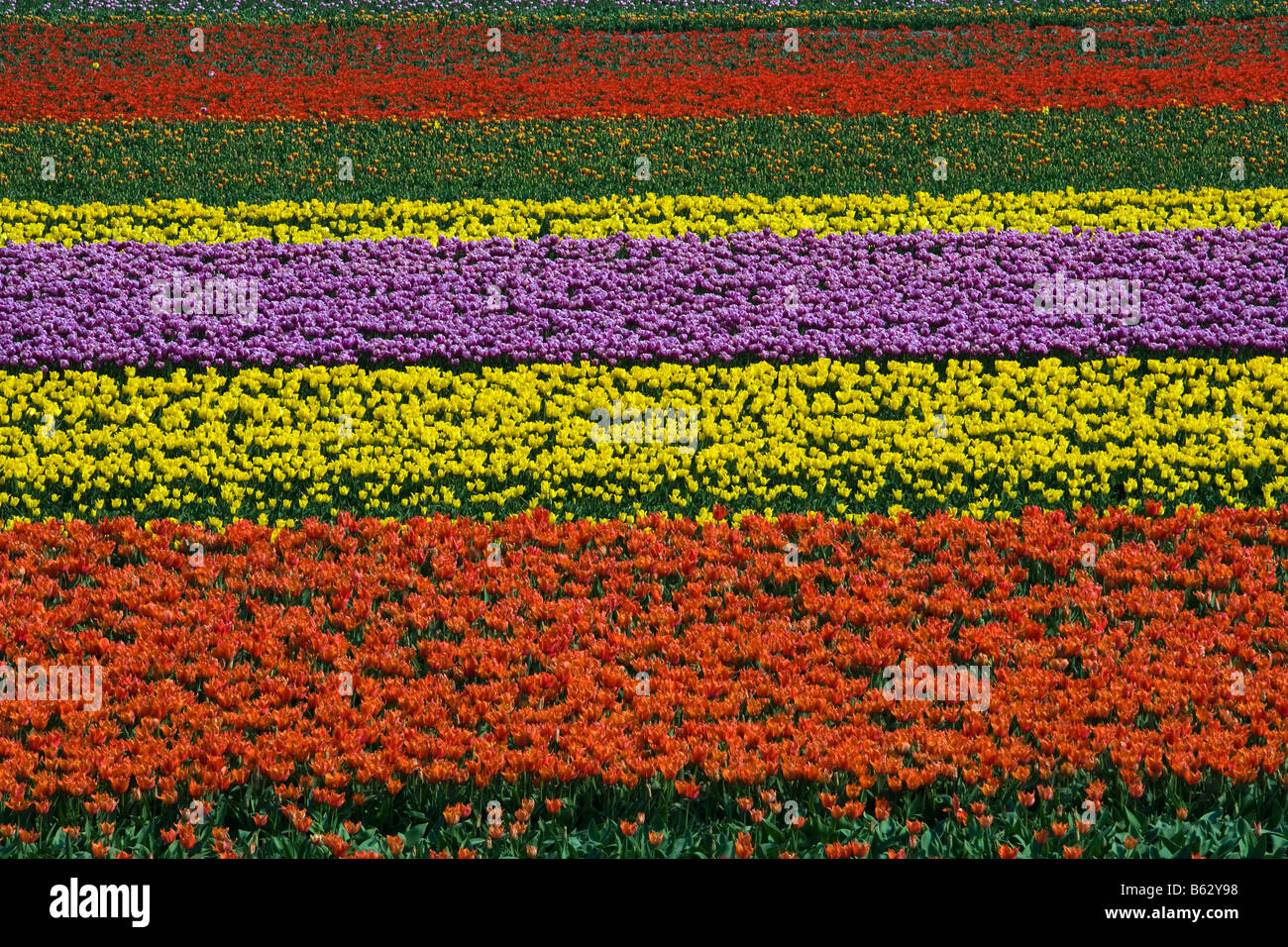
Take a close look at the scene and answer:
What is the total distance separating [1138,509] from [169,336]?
903 centimetres

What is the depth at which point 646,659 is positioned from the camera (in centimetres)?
676

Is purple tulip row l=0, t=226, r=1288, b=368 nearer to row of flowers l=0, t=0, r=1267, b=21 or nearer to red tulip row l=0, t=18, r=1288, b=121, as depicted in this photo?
red tulip row l=0, t=18, r=1288, b=121

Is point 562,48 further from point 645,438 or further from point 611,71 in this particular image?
point 645,438

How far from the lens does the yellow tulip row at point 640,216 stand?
15.2 metres

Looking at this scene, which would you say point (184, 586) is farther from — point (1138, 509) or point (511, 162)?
point (511, 162)

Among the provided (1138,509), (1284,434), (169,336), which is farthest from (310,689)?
(1284,434)

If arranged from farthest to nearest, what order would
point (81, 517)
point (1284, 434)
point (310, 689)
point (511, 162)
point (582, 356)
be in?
point (511, 162) < point (582, 356) < point (1284, 434) < point (81, 517) < point (310, 689)

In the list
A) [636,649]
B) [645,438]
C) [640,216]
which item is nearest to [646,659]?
[636,649]

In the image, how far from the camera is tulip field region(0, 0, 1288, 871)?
563cm

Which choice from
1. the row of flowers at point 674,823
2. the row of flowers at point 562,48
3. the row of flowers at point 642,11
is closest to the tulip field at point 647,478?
the row of flowers at point 674,823

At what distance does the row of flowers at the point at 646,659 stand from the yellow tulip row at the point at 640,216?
304 inches

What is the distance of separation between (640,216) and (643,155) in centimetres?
316

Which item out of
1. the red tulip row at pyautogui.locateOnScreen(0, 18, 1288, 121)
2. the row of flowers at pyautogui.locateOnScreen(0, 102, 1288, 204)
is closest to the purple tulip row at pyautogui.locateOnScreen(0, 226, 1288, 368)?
the row of flowers at pyautogui.locateOnScreen(0, 102, 1288, 204)
